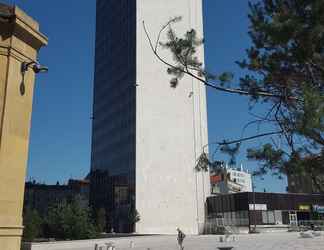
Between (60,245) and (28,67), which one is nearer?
(28,67)

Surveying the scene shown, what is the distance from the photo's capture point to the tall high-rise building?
7206cm

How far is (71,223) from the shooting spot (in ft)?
127

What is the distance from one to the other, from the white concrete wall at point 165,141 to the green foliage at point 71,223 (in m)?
29.7

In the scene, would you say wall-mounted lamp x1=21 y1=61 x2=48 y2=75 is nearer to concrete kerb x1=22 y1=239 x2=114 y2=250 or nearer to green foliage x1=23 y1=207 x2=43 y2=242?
concrete kerb x1=22 y1=239 x2=114 y2=250

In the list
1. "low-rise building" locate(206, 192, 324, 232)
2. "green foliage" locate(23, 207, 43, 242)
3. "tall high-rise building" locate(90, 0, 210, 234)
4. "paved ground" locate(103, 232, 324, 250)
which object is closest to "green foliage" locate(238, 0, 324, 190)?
"paved ground" locate(103, 232, 324, 250)

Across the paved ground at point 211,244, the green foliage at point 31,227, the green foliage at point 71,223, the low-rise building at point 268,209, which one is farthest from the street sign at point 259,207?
the green foliage at point 31,227

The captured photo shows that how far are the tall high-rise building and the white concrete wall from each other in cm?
16

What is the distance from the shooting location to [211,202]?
76.9 m

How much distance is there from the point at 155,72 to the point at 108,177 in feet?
70.2

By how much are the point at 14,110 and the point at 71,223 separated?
33555 millimetres

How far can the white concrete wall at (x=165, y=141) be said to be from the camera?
235 ft

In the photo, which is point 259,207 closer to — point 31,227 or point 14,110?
point 31,227

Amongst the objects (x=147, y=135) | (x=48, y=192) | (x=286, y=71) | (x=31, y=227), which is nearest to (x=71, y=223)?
(x=31, y=227)

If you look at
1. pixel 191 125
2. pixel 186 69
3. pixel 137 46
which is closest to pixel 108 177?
pixel 191 125
